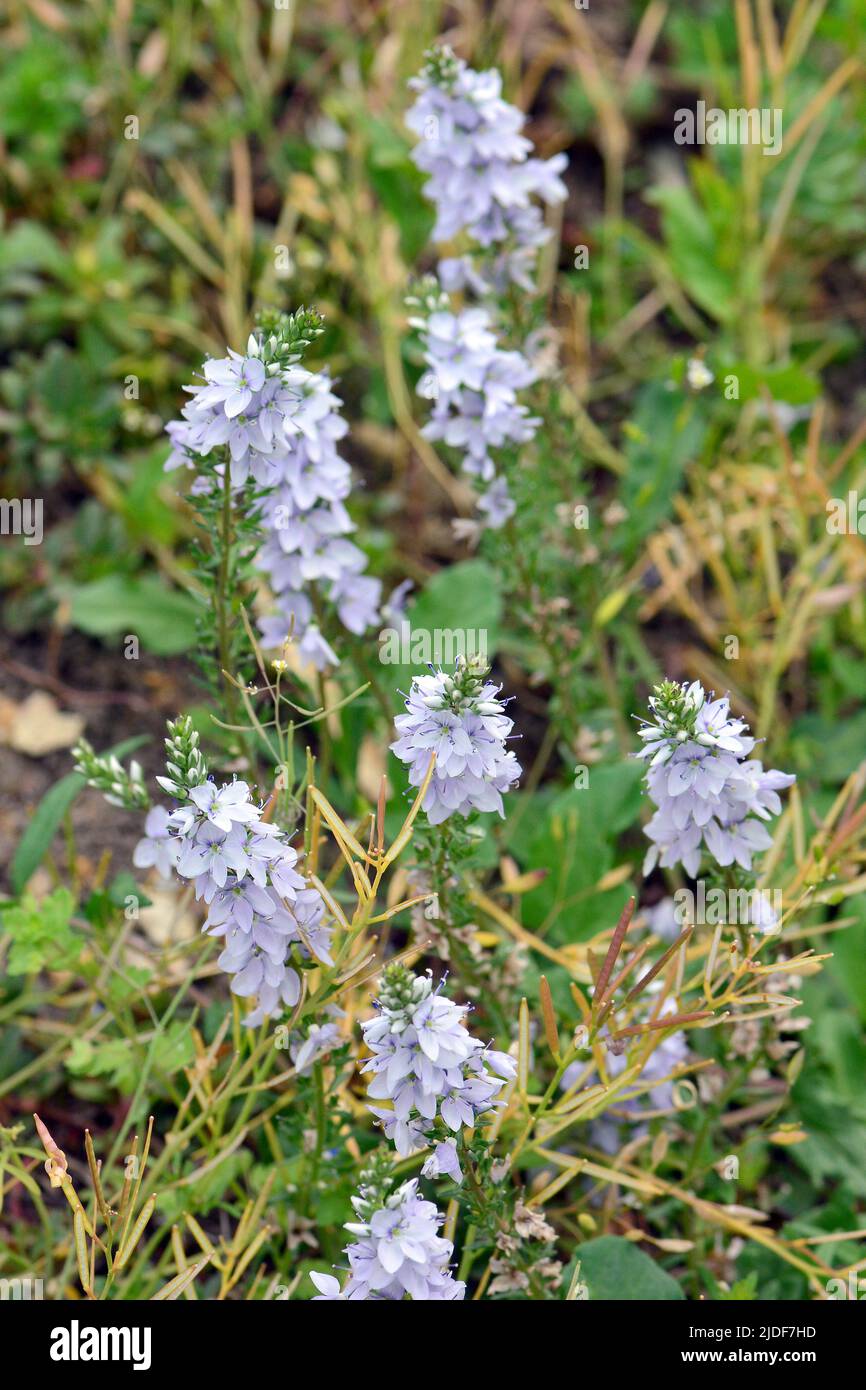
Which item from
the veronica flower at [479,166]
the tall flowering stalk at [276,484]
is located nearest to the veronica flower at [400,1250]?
the tall flowering stalk at [276,484]

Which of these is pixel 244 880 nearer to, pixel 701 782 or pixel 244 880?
pixel 244 880

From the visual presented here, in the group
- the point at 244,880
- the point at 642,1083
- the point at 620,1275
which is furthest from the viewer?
the point at 642,1083

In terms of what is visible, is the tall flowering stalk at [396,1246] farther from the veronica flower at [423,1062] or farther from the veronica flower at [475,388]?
the veronica flower at [475,388]

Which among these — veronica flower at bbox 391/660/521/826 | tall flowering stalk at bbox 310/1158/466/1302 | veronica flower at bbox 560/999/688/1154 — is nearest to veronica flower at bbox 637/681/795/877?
veronica flower at bbox 391/660/521/826

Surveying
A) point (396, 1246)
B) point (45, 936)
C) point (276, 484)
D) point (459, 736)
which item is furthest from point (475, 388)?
point (396, 1246)

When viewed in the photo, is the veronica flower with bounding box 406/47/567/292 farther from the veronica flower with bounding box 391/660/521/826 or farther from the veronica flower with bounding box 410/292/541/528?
the veronica flower with bounding box 391/660/521/826

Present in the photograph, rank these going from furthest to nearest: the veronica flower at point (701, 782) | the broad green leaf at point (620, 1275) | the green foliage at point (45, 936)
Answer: the green foliage at point (45, 936)
the broad green leaf at point (620, 1275)
the veronica flower at point (701, 782)
